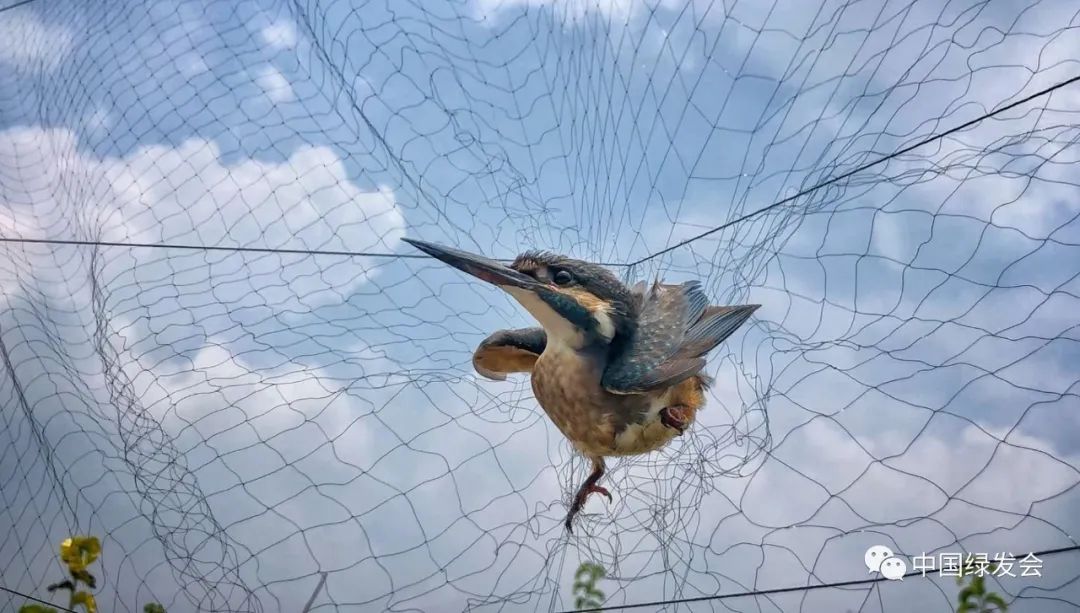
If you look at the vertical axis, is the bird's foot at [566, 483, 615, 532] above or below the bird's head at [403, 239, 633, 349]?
below

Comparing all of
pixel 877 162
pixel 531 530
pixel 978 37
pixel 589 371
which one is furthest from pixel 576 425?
pixel 978 37

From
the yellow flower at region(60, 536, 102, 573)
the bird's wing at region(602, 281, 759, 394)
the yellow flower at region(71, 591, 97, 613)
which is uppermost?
the bird's wing at region(602, 281, 759, 394)

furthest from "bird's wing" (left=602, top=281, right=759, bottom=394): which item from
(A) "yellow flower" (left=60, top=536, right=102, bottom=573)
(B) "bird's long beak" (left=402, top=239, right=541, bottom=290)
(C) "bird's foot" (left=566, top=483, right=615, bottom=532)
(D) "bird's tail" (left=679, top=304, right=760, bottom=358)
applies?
(A) "yellow flower" (left=60, top=536, right=102, bottom=573)

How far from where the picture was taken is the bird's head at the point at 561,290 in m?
1.03

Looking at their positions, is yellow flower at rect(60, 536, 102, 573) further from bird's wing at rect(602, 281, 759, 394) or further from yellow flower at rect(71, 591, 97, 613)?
bird's wing at rect(602, 281, 759, 394)

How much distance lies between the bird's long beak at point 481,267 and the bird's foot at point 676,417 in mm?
225

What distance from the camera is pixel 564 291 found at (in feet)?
3.38

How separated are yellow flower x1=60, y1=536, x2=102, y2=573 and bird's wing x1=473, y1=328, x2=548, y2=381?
0.59 metres

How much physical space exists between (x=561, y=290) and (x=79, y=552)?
0.59 metres

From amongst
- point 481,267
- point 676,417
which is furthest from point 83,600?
point 676,417

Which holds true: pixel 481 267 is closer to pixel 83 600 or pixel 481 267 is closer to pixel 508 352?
pixel 508 352

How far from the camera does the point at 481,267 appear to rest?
40.9 inches

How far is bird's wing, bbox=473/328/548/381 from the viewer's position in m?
1.25

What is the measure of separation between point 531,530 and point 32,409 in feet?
3.16
